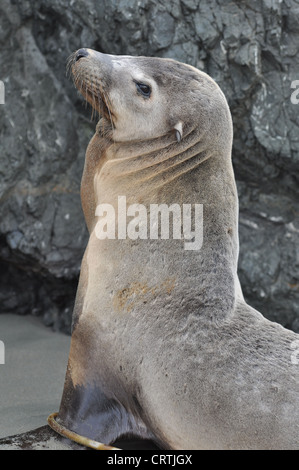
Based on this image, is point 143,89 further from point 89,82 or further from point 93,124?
point 93,124

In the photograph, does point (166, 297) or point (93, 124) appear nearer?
point (166, 297)

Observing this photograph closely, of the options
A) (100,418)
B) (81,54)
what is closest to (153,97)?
(81,54)

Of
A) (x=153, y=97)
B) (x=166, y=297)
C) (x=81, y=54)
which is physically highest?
(x=81, y=54)

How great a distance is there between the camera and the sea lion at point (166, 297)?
109 inches

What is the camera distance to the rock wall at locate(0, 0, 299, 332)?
4.43 meters

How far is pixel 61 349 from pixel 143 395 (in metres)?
1.66

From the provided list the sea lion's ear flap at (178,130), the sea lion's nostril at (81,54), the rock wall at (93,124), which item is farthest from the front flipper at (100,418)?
the rock wall at (93,124)

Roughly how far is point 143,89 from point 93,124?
6.07ft

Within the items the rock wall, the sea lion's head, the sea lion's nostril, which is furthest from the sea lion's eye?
the rock wall

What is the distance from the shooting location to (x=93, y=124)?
189 inches

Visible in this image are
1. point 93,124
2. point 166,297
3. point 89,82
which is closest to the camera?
point 166,297

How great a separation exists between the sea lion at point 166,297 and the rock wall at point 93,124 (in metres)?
1.48

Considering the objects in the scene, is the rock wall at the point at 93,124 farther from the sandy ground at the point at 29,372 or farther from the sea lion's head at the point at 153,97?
the sea lion's head at the point at 153,97
